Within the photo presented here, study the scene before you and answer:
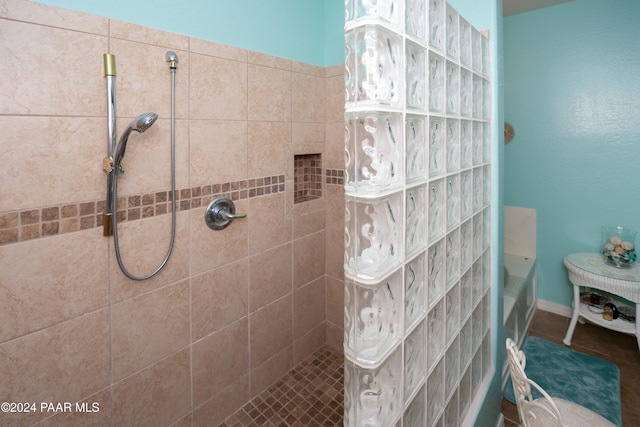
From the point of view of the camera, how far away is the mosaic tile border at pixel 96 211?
93 centimetres

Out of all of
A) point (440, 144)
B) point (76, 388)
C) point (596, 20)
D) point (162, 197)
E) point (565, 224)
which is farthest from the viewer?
point (565, 224)

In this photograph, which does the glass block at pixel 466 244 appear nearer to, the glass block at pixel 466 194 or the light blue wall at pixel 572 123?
the glass block at pixel 466 194

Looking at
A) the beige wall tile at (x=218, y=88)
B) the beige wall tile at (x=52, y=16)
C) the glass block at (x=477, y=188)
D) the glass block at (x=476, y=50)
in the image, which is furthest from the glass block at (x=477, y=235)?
the beige wall tile at (x=52, y=16)

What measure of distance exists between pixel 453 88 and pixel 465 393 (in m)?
1.16

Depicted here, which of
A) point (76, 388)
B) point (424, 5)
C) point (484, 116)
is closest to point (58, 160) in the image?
point (76, 388)

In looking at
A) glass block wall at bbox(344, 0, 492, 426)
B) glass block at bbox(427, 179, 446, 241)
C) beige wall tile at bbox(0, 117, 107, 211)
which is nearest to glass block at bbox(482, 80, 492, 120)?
glass block wall at bbox(344, 0, 492, 426)

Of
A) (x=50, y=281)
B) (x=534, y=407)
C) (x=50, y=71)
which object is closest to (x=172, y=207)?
(x=50, y=281)

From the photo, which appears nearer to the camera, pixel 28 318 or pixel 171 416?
pixel 28 318

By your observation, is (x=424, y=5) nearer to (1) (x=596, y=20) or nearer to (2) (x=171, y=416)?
(2) (x=171, y=416)

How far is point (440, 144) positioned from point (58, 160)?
3.95 feet

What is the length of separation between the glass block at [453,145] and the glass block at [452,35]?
0.70ft

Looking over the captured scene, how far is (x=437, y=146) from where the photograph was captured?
3.10ft

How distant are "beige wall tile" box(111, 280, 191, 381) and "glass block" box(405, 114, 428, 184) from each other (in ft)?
3.51

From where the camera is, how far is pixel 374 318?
2.35 feet
